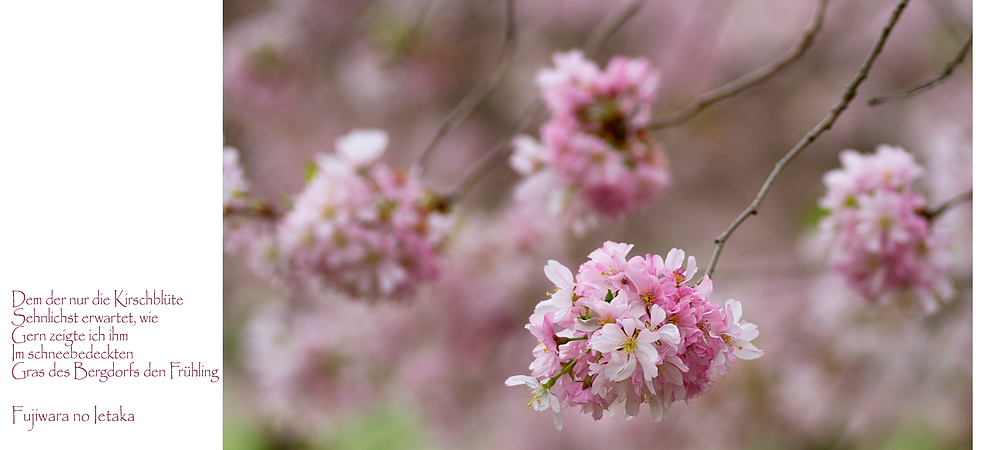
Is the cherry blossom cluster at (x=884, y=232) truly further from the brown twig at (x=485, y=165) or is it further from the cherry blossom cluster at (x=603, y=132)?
the brown twig at (x=485, y=165)

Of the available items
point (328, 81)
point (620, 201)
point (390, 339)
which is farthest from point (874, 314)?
point (328, 81)

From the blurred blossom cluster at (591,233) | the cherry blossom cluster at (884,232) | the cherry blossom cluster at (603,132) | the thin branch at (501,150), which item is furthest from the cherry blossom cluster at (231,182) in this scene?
the cherry blossom cluster at (884,232)

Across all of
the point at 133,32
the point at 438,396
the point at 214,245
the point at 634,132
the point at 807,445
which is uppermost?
the point at 133,32

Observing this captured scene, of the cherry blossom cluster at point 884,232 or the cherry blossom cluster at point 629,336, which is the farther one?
the cherry blossom cluster at point 884,232

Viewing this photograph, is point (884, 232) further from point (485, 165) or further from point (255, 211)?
point (255, 211)

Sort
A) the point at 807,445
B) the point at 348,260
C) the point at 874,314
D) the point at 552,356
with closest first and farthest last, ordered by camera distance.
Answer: the point at 552,356, the point at 348,260, the point at 874,314, the point at 807,445

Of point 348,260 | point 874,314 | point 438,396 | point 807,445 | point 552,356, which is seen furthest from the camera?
point 438,396

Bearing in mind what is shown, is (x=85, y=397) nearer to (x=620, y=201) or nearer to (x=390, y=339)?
(x=390, y=339)
